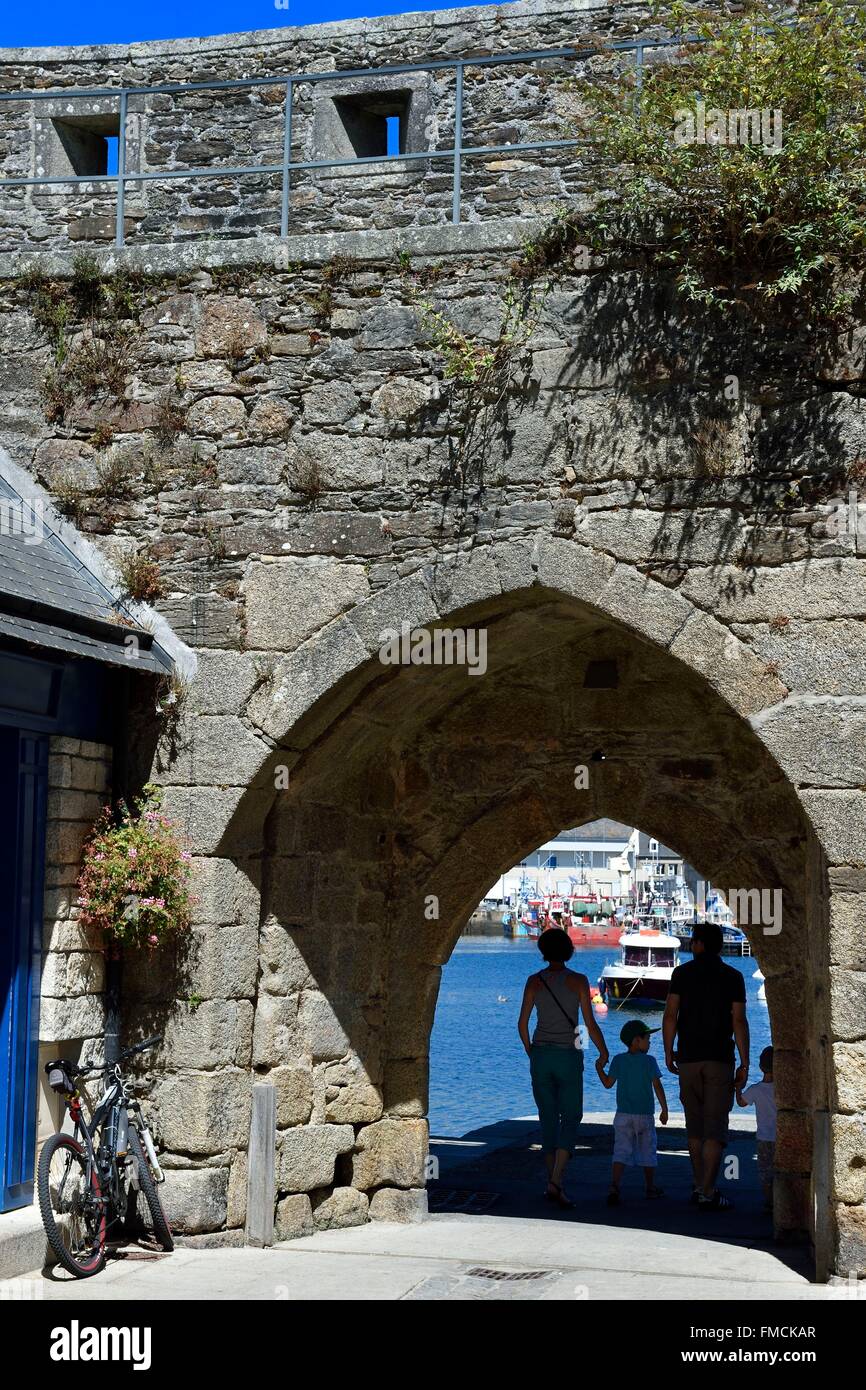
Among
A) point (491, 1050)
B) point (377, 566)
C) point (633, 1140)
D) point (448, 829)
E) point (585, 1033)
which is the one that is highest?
point (377, 566)

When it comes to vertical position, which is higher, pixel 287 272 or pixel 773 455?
pixel 287 272

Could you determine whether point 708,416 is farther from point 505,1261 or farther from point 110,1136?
point 110,1136

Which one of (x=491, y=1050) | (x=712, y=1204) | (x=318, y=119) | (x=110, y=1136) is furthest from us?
(x=491, y=1050)

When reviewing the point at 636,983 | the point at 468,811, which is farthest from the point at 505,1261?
the point at 636,983

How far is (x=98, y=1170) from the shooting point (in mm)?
6250

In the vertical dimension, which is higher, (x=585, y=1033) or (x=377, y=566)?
(x=377, y=566)

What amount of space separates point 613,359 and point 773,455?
0.78m

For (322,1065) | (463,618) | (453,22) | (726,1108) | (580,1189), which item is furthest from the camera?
(453,22)

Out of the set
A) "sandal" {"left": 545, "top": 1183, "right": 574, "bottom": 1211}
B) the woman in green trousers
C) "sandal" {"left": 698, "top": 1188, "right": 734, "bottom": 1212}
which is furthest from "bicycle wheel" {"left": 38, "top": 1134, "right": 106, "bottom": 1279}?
"sandal" {"left": 698, "top": 1188, "right": 734, "bottom": 1212}

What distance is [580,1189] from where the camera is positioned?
895 cm

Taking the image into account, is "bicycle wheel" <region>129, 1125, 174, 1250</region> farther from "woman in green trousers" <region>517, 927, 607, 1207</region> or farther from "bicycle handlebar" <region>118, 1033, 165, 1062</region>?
"woman in green trousers" <region>517, 927, 607, 1207</region>

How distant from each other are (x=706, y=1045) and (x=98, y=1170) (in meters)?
3.33
